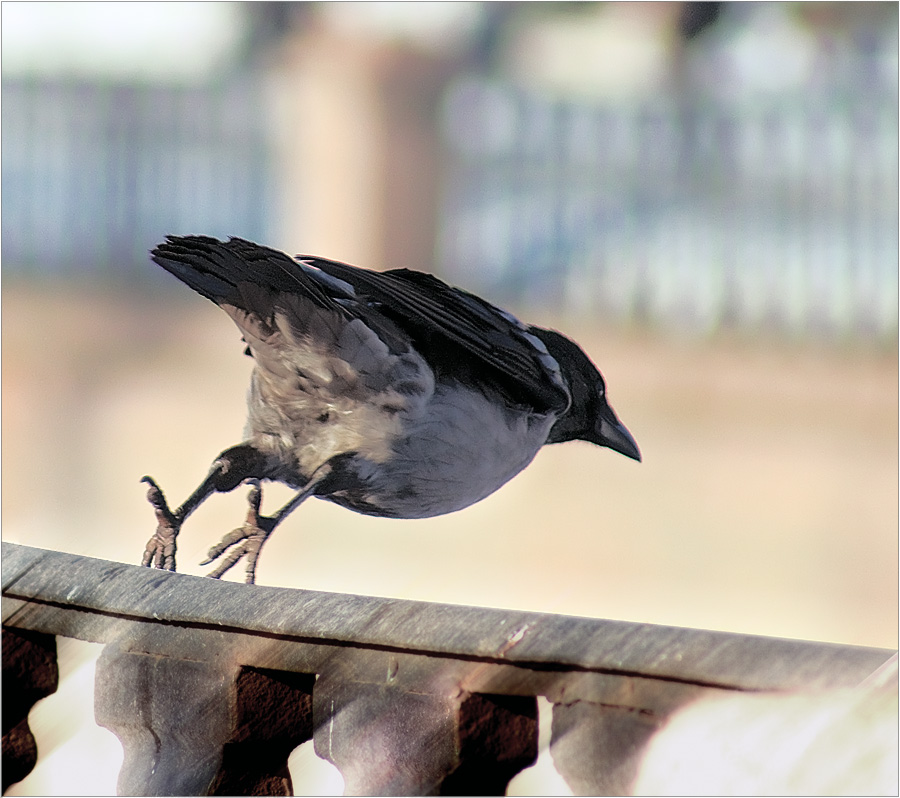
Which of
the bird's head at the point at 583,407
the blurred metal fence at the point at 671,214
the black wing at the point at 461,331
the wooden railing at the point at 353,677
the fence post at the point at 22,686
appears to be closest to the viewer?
the wooden railing at the point at 353,677

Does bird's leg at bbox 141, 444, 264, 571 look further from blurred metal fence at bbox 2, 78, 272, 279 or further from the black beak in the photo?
blurred metal fence at bbox 2, 78, 272, 279

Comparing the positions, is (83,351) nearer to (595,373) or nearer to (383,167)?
(383,167)

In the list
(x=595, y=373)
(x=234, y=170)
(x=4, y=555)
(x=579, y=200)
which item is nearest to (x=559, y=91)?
(x=579, y=200)

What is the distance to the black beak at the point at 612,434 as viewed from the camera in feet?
4.26

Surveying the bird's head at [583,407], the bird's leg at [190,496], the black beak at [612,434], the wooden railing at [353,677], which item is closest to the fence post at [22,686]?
the wooden railing at [353,677]

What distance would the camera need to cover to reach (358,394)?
977 millimetres

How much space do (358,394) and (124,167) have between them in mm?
3086

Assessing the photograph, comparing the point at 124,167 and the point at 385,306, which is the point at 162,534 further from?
the point at 124,167

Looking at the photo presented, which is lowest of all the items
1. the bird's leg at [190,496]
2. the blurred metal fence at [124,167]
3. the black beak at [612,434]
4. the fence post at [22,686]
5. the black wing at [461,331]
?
the fence post at [22,686]

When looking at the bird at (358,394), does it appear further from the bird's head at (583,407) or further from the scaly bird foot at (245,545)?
the bird's head at (583,407)

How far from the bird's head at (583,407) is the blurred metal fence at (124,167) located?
7.70ft

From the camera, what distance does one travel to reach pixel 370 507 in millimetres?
1040

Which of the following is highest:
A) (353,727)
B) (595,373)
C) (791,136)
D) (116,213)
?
(791,136)

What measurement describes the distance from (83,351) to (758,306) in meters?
2.16
